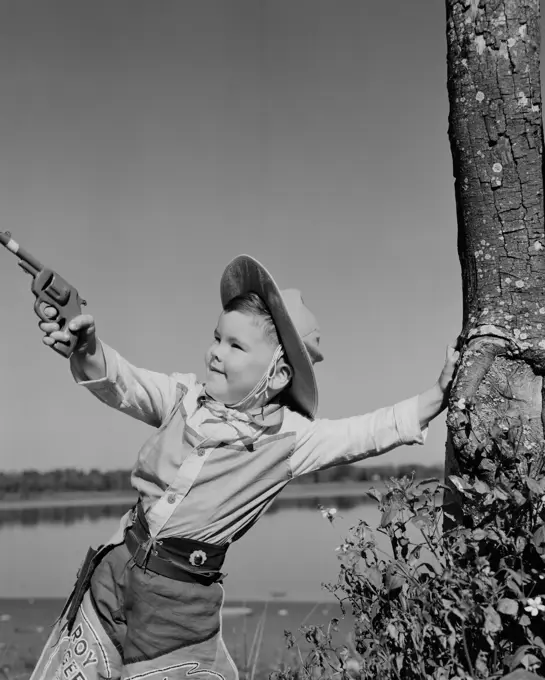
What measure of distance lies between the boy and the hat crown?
154mm

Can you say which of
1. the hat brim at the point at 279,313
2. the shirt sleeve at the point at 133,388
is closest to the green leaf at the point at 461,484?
the hat brim at the point at 279,313

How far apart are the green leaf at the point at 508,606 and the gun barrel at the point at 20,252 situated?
154 centimetres

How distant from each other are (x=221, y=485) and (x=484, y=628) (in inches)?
35.0

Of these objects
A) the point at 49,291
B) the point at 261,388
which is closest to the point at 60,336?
the point at 49,291

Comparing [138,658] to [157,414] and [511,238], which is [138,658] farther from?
[511,238]

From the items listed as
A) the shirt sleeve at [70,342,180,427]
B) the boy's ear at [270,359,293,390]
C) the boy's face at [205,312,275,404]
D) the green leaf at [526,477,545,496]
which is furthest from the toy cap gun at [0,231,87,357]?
the green leaf at [526,477,545,496]

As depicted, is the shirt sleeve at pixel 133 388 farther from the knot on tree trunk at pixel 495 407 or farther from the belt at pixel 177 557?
the knot on tree trunk at pixel 495 407

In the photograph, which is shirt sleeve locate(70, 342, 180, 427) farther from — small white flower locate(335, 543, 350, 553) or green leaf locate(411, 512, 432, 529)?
green leaf locate(411, 512, 432, 529)

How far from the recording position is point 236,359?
8.29 feet

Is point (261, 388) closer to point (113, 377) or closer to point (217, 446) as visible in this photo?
point (217, 446)

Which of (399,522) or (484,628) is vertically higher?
(399,522)

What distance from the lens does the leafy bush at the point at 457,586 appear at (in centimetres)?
191

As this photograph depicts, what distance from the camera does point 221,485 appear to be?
2418 millimetres

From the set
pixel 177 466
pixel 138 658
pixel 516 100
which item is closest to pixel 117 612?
pixel 138 658
